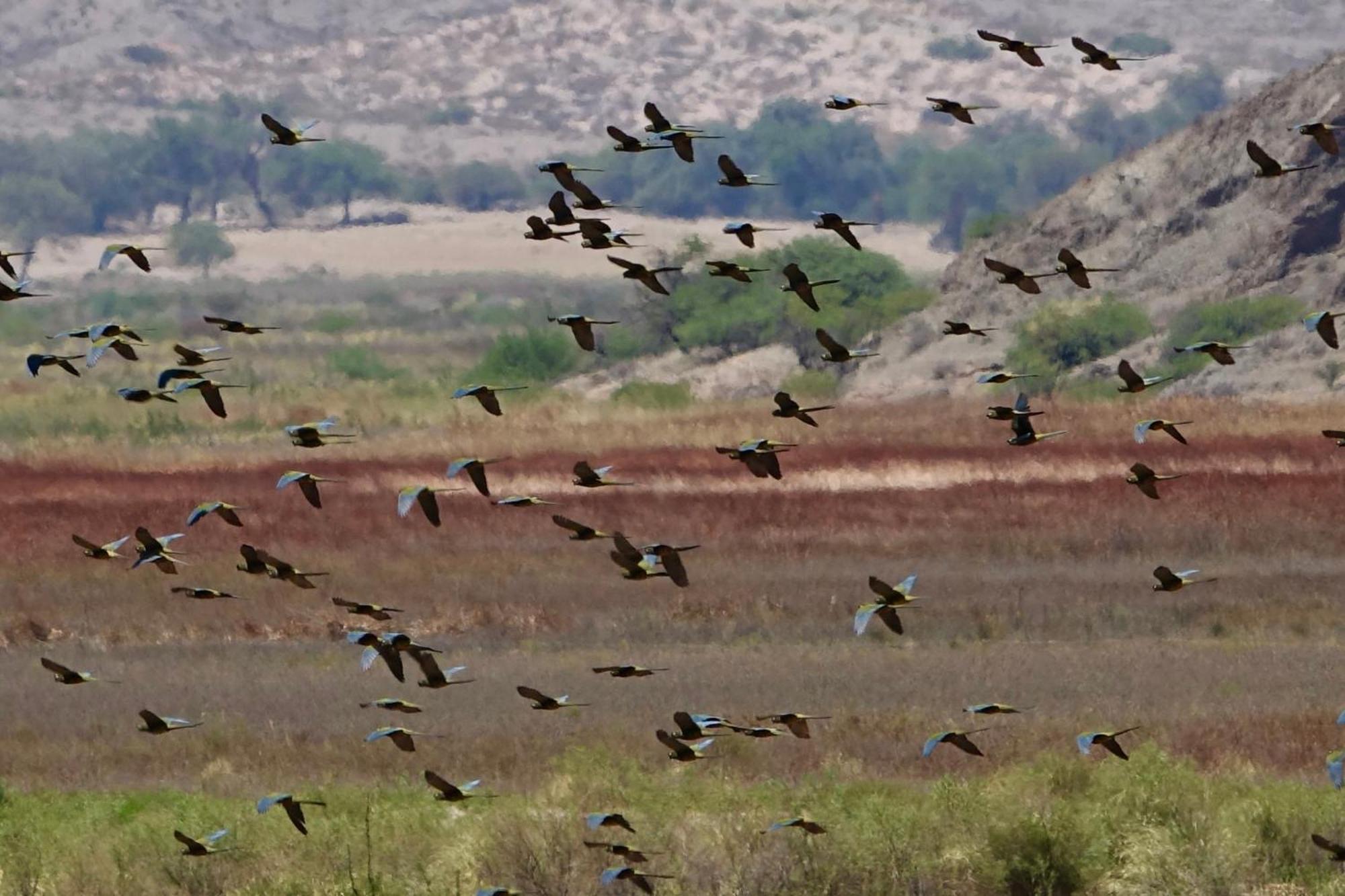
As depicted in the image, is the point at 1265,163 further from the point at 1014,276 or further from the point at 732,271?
Answer: the point at 732,271

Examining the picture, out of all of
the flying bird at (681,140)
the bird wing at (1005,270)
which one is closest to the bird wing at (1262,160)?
the bird wing at (1005,270)

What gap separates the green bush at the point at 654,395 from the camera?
267 ft

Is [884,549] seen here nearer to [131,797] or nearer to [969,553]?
→ [969,553]

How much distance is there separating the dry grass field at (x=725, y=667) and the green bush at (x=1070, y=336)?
75.5ft

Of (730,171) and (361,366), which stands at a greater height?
(730,171)

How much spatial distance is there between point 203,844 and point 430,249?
510 feet

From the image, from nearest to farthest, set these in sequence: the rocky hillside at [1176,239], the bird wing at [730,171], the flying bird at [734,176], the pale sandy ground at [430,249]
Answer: the flying bird at [734,176] < the bird wing at [730,171] < the rocky hillside at [1176,239] < the pale sandy ground at [430,249]

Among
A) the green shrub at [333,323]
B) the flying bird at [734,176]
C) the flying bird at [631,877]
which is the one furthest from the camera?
the green shrub at [333,323]

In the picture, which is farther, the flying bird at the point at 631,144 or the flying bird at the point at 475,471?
the flying bird at the point at 631,144

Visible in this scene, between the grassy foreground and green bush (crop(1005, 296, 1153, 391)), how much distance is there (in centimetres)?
5902

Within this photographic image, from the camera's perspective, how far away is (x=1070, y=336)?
83125mm

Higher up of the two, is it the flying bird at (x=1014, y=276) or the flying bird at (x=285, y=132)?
the flying bird at (x=285, y=132)

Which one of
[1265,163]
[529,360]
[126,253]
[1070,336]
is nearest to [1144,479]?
[1265,163]

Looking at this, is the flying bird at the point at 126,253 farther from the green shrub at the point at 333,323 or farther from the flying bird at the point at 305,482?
the green shrub at the point at 333,323
